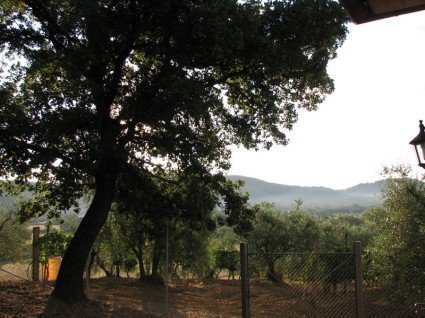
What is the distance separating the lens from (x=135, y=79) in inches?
433

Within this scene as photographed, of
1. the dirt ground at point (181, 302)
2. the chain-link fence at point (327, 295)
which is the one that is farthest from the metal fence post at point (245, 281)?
the dirt ground at point (181, 302)

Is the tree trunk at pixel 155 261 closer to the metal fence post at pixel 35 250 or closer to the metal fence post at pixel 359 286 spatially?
the metal fence post at pixel 35 250

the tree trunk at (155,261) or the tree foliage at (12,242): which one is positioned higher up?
the tree foliage at (12,242)

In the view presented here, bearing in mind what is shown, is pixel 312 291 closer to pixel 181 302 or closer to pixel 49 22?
pixel 181 302

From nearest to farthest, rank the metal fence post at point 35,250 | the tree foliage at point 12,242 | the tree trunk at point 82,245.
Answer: the tree trunk at point 82,245
the metal fence post at point 35,250
the tree foliage at point 12,242

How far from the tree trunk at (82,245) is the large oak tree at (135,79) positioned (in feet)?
0.09

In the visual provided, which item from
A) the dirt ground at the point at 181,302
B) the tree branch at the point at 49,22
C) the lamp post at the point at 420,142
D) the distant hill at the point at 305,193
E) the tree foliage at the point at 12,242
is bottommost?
the dirt ground at the point at 181,302

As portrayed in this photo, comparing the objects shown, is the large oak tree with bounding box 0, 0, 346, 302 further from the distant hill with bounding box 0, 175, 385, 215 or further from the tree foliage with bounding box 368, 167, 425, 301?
the distant hill with bounding box 0, 175, 385, 215

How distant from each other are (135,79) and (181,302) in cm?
811

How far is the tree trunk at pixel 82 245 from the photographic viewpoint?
10.5m

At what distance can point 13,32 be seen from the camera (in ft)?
34.1

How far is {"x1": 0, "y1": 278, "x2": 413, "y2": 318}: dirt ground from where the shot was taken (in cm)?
984

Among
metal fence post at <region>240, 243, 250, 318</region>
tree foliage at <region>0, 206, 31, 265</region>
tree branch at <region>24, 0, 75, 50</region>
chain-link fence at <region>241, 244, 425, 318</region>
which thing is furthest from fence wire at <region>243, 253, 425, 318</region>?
tree foliage at <region>0, 206, 31, 265</region>

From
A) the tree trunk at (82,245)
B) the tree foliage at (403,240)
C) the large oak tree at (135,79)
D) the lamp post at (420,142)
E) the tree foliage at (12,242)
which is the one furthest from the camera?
the tree foliage at (12,242)
